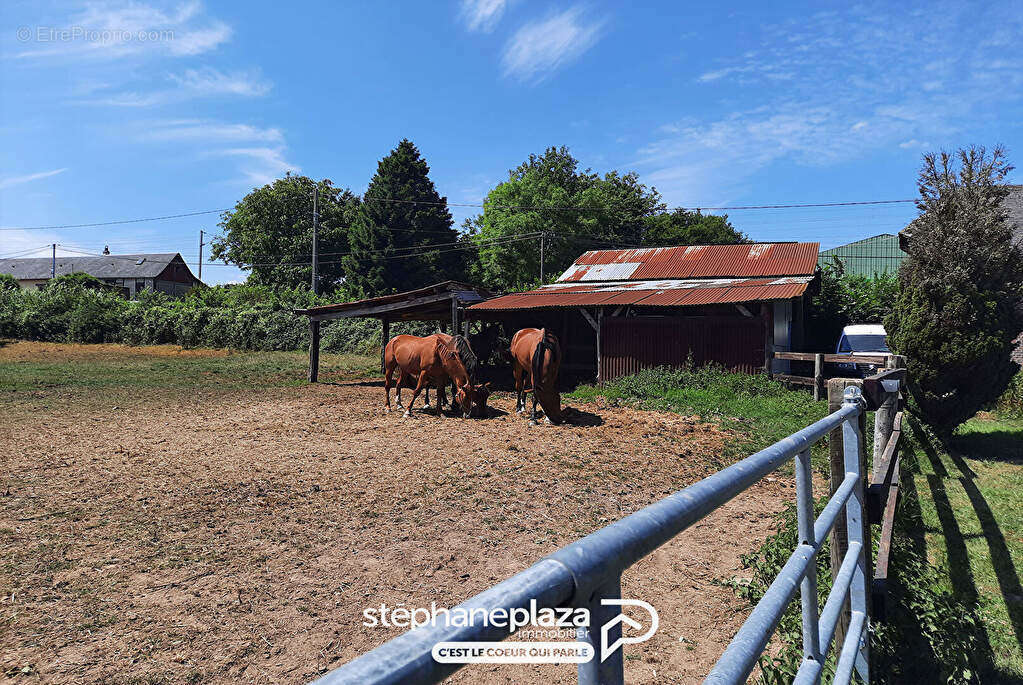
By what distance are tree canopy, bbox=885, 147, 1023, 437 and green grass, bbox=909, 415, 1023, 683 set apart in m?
0.74

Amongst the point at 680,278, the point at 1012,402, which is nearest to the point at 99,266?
the point at 680,278

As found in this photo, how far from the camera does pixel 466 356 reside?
1280cm

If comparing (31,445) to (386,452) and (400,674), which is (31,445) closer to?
(386,452)

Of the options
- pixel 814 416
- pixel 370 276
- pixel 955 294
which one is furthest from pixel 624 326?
pixel 370 276

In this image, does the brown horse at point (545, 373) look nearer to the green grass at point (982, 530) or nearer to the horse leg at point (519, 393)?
the horse leg at point (519, 393)

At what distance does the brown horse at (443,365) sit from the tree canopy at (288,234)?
1680 inches

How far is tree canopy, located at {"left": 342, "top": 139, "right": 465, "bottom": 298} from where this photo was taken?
47094 millimetres

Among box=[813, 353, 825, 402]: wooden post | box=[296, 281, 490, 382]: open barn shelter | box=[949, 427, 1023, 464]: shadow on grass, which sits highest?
box=[296, 281, 490, 382]: open barn shelter

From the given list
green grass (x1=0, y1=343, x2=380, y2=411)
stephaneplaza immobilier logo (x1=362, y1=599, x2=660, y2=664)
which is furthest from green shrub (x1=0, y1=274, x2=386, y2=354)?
stephaneplaza immobilier logo (x1=362, y1=599, x2=660, y2=664)

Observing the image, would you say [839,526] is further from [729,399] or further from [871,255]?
[871,255]

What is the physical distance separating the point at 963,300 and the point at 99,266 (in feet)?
260

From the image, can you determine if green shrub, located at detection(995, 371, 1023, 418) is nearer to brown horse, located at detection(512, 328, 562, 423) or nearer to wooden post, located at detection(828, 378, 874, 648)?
brown horse, located at detection(512, 328, 562, 423)

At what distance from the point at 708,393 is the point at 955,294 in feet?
17.2

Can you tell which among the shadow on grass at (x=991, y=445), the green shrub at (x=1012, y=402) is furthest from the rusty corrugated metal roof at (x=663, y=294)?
the shadow on grass at (x=991, y=445)
